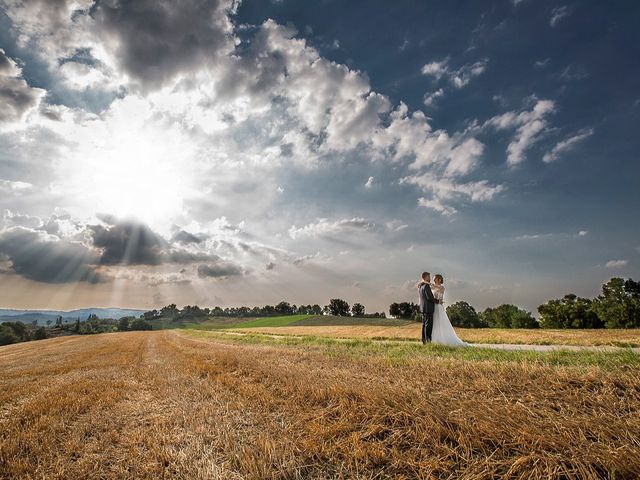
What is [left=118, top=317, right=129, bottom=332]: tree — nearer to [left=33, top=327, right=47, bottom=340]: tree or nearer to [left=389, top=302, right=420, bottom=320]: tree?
[left=33, top=327, right=47, bottom=340]: tree

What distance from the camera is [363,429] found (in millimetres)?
4016

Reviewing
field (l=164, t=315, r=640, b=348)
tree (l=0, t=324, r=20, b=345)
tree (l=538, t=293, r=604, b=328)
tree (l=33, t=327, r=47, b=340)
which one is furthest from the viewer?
tree (l=33, t=327, r=47, b=340)

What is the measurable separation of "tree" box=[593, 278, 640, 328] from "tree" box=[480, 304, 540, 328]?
1401 centimetres

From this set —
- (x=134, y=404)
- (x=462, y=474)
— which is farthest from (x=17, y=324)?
(x=462, y=474)

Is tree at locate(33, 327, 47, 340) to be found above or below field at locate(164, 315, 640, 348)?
below

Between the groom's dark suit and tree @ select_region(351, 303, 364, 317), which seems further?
tree @ select_region(351, 303, 364, 317)

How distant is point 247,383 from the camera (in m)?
7.28

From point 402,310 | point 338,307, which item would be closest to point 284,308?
point 338,307

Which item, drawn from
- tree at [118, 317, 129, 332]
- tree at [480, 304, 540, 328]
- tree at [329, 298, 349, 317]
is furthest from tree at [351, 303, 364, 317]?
tree at [118, 317, 129, 332]

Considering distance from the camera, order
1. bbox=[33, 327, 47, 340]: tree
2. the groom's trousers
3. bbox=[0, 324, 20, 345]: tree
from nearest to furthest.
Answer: the groom's trousers → bbox=[0, 324, 20, 345]: tree → bbox=[33, 327, 47, 340]: tree

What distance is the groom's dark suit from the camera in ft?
46.1

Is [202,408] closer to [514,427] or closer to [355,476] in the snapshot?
[355,476]

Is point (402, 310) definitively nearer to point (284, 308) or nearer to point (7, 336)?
point (284, 308)

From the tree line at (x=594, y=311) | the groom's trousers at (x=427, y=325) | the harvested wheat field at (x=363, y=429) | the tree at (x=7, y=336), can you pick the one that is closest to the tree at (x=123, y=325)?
the tree at (x=7, y=336)
